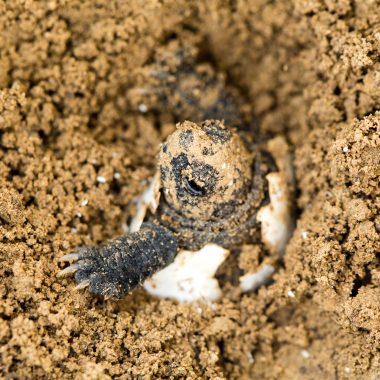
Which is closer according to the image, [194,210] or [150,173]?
[194,210]

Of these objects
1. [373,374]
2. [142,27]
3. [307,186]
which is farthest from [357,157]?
[142,27]

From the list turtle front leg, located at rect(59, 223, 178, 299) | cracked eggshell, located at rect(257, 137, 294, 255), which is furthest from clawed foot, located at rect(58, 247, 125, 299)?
cracked eggshell, located at rect(257, 137, 294, 255)

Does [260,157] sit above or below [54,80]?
below

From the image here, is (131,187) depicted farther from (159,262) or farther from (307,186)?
(307,186)

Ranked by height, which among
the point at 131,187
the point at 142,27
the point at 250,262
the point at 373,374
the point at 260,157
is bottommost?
the point at 373,374

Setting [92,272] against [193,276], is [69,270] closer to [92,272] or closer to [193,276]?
[92,272]

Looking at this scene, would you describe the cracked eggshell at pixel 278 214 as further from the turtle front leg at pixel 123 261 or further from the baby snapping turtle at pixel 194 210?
the turtle front leg at pixel 123 261

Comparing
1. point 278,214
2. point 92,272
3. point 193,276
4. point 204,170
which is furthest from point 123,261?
point 278,214
